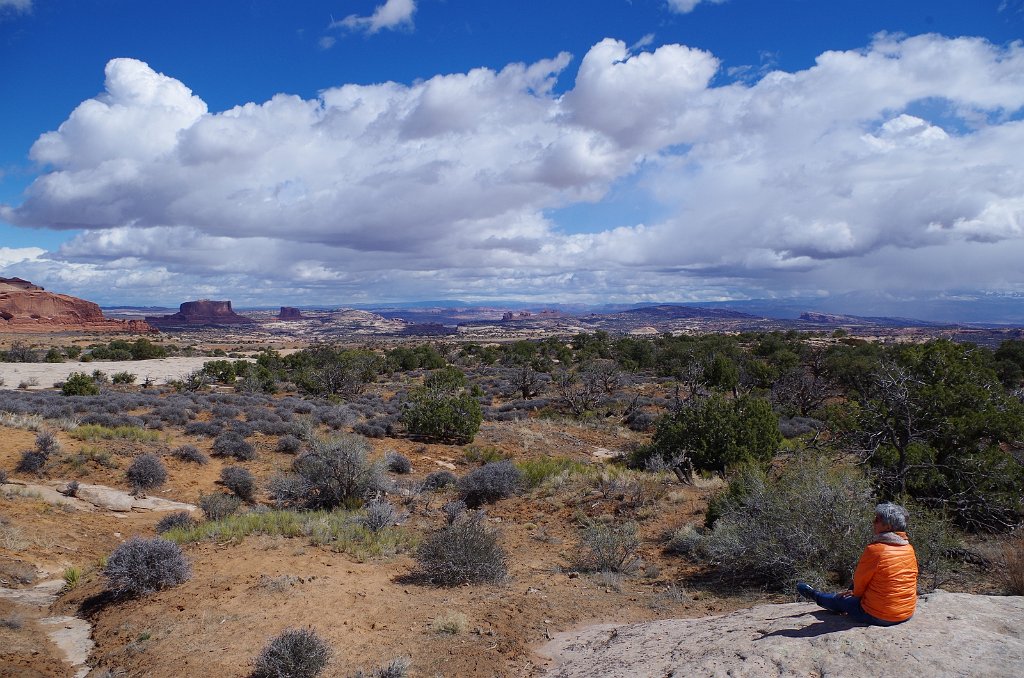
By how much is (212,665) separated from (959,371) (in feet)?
41.5

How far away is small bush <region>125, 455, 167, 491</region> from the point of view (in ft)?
43.5

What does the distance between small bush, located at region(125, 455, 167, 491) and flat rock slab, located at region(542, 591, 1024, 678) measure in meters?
11.5

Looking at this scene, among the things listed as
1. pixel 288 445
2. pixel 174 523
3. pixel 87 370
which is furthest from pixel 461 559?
pixel 87 370

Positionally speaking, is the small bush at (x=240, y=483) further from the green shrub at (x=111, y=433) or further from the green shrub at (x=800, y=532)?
the green shrub at (x=800, y=532)

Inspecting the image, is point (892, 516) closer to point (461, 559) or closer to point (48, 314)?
point (461, 559)

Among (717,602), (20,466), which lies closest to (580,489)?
(717,602)

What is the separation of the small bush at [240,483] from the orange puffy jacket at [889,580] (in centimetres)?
1297

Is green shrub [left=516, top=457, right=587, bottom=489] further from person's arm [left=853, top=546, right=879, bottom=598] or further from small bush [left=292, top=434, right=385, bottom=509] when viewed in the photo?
person's arm [left=853, top=546, right=879, bottom=598]

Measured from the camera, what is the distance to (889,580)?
466cm

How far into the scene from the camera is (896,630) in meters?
4.69

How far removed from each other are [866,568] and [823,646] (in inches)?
29.2

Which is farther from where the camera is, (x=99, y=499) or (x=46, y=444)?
(x=46, y=444)

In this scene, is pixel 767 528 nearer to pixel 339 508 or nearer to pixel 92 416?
pixel 339 508

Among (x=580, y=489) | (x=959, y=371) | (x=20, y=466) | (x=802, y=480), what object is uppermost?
(x=959, y=371)
